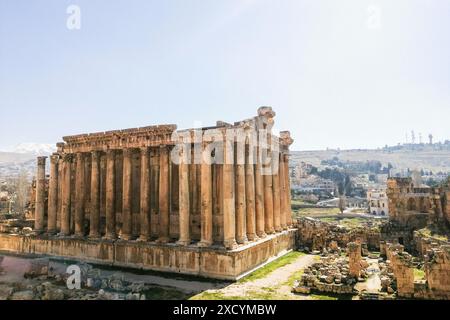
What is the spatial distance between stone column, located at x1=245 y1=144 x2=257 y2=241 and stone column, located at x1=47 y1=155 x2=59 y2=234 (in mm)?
16020

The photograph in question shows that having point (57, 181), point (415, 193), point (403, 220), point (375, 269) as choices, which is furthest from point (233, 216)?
point (415, 193)

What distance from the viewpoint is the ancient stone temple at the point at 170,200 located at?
1978 centimetres

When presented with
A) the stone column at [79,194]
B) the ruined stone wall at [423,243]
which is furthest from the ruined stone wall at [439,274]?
the stone column at [79,194]

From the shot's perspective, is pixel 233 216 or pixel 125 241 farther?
pixel 125 241

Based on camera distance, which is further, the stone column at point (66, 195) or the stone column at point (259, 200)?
the stone column at point (66, 195)

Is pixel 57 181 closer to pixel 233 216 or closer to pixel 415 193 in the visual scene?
pixel 233 216

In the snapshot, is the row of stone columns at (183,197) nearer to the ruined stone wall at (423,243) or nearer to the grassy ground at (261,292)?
the grassy ground at (261,292)

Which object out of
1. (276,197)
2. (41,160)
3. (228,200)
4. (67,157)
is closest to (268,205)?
(276,197)

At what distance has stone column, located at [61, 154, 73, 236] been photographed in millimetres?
25650

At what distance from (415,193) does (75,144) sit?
36271mm

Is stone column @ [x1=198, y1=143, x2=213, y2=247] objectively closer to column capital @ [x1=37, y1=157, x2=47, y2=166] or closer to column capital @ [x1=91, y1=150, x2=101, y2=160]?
column capital @ [x1=91, y1=150, x2=101, y2=160]

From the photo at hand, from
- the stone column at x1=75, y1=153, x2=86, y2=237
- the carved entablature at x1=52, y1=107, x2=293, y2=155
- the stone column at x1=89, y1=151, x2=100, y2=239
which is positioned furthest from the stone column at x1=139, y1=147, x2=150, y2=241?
the stone column at x1=75, y1=153, x2=86, y2=237

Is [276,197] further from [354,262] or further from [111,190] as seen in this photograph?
[111,190]

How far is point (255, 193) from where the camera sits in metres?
23.9
